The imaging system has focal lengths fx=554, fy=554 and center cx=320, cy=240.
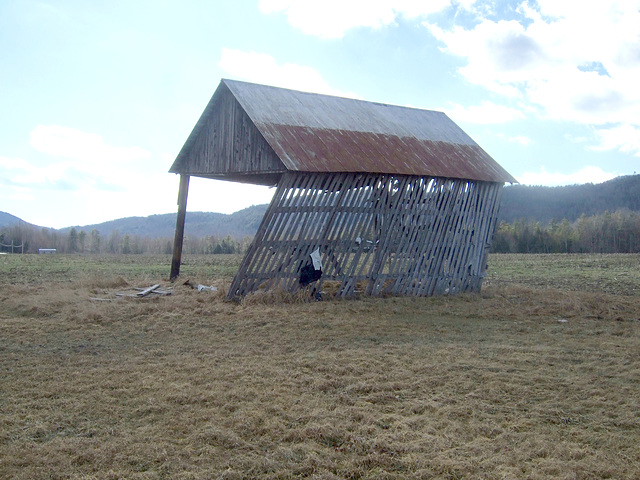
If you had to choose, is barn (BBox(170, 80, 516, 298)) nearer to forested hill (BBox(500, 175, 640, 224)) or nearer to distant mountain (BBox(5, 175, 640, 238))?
distant mountain (BBox(5, 175, 640, 238))

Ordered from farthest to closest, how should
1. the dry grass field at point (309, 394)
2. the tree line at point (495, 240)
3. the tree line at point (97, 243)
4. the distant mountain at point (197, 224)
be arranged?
the distant mountain at point (197, 224), the tree line at point (495, 240), the tree line at point (97, 243), the dry grass field at point (309, 394)

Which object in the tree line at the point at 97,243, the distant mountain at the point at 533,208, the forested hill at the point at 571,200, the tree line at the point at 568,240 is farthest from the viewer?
the forested hill at the point at 571,200

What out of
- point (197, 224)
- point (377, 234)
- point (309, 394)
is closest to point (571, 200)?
point (197, 224)

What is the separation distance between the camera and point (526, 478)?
380cm

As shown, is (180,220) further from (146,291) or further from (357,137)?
(357,137)

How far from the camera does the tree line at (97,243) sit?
4878cm

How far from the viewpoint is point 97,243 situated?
53.1 meters

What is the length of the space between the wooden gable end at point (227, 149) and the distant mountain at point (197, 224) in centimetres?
6414

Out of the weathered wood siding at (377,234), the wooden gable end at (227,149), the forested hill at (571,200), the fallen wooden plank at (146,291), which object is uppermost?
the forested hill at (571,200)

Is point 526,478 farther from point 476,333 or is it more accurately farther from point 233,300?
point 233,300

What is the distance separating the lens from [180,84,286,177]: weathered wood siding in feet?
41.7

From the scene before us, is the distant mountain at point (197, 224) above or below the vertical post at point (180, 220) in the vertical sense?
above

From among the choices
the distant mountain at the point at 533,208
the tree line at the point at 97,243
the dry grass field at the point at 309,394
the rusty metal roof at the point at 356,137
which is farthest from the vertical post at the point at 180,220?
the distant mountain at the point at 533,208

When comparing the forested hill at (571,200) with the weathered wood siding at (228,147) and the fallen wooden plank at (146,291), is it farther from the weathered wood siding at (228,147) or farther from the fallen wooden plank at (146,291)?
the fallen wooden plank at (146,291)
